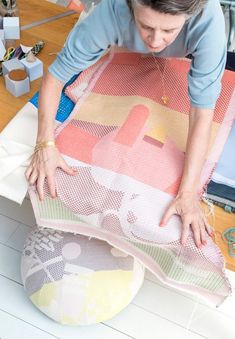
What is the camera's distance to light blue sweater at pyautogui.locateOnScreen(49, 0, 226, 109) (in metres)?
1.26

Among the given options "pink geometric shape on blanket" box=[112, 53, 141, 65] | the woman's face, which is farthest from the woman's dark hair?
"pink geometric shape on blanket" box=[112, 53, 141, 65]

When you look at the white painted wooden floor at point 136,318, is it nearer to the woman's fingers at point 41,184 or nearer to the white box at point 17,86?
the woman's fingers at point 41,184

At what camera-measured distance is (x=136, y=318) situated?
5.42ft

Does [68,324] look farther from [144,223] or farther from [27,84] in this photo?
[27,84]

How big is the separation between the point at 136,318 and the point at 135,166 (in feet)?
1.97

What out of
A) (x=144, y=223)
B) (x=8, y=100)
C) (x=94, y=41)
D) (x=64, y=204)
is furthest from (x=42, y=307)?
(x=94, y=41)

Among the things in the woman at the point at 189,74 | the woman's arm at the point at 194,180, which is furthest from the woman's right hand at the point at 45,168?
the woman's arm at the point at 194,180

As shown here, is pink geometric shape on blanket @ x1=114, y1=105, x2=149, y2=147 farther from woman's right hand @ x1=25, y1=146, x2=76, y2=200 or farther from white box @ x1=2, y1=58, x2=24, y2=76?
white box @ x1=2, y1=58, x2=24, y2=76

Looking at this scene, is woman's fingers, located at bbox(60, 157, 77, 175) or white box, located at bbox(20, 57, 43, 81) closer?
woman's fingers, located at bbox(60, 157, 77, 175)

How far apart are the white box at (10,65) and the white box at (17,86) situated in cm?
3

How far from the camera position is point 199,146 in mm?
1351

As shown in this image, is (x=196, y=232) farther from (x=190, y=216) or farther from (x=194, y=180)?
(x=194, y=180)

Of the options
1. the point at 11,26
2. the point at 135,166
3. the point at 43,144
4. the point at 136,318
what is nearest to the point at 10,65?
the point at 11,26

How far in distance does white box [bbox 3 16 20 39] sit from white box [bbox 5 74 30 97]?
10.4 inches
